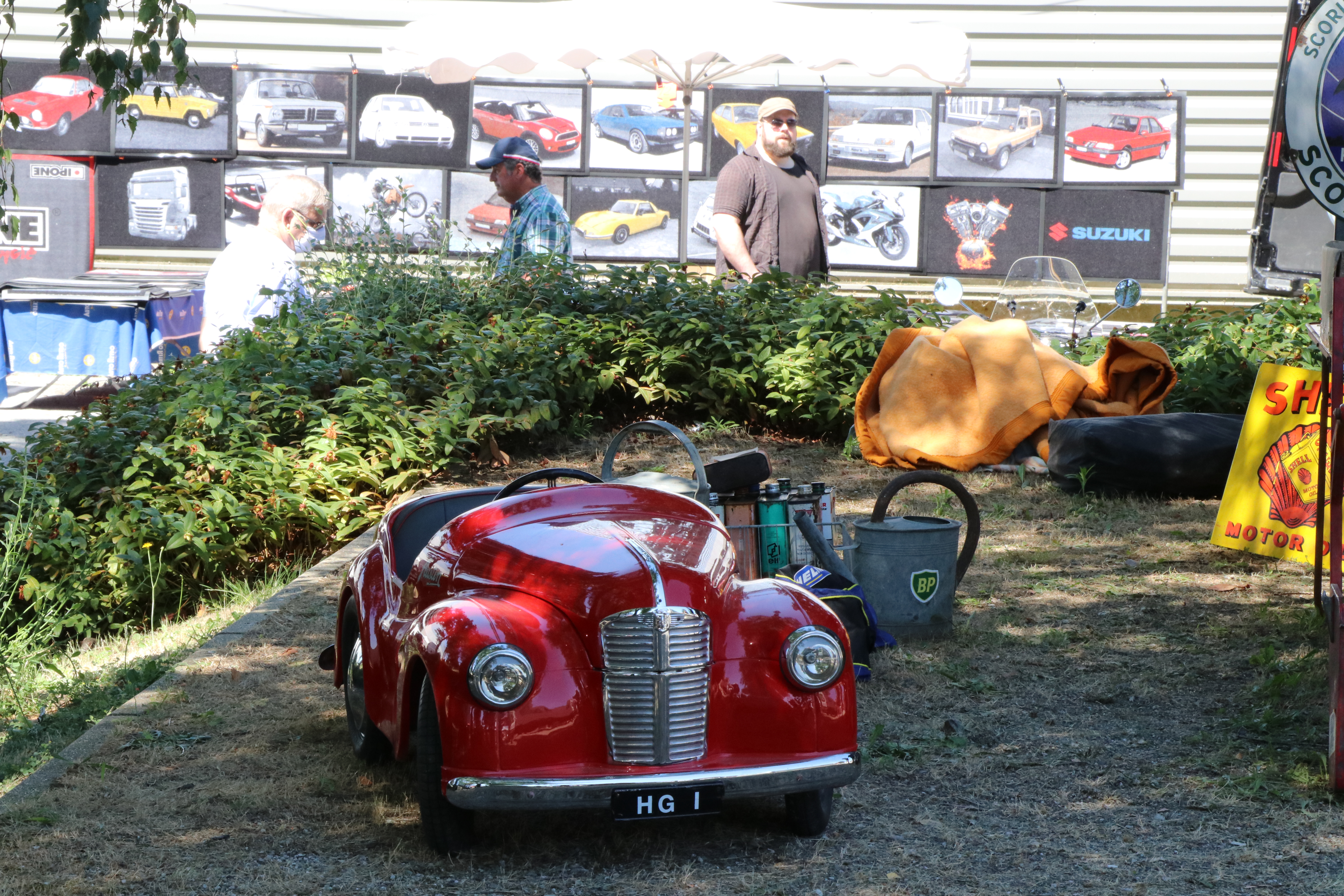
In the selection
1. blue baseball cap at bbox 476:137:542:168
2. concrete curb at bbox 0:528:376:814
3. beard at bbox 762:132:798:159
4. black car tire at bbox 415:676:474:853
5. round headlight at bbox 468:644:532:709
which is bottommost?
concrete curb at bbox 0:528:376:814

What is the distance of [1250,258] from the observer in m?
9.12

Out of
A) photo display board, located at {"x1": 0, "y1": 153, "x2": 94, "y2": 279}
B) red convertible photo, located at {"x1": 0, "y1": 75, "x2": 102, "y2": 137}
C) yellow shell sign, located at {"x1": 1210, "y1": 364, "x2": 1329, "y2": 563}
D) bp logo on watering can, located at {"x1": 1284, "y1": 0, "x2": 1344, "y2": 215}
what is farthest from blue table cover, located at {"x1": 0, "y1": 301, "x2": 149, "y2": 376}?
bp logo on watering can, located at {"x1": 1284, "y1": 0, "x2": 1344, "y2": 215}

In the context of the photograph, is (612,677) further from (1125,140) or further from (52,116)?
(52,116)

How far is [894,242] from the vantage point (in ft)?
44.0

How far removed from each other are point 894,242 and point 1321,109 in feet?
31.8

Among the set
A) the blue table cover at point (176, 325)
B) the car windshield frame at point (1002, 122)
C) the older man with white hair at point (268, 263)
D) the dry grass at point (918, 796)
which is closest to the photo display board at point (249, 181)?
the blue table cover at point (176, 325)

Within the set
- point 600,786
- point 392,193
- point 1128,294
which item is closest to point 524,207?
point 1128,294

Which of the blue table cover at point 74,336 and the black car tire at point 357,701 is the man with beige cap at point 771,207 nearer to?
the blue table cover at point 74,336

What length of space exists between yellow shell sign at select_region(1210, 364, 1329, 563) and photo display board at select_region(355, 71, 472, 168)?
30.8ft

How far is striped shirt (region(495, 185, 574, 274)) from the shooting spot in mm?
9125

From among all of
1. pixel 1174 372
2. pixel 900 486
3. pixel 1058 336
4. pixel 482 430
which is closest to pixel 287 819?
pixel 900 486

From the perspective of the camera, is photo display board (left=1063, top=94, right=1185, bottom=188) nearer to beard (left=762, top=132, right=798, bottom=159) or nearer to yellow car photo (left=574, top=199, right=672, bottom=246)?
yellow car photo (left=574, top=199, right=672, bottom=246)

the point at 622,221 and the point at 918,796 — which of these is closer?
the point at 918,796

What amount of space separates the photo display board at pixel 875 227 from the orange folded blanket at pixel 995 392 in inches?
238
